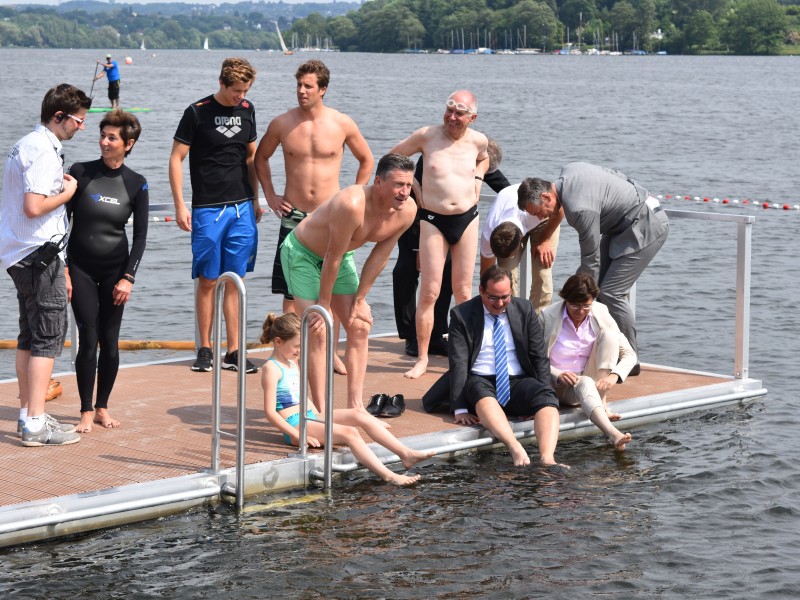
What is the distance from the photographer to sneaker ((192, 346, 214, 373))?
9.24m

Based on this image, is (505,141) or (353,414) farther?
(505,141)

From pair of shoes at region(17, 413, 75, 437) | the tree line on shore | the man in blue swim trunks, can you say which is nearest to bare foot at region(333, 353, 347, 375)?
the man in blue swim trunks

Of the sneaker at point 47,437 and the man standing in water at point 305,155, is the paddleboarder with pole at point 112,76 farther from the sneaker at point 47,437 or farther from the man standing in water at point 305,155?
the sneaker at point 47,437

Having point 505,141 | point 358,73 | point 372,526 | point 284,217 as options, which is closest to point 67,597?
point 372,526

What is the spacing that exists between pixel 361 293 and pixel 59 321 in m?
1.72

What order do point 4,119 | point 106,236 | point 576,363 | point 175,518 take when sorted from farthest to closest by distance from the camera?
point 4,119 < point 576,363 < point 106,236 < point 175,518

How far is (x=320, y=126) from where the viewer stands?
8859 mm

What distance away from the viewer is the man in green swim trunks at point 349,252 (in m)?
7.26

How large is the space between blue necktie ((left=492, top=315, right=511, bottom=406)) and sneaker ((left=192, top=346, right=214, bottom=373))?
7.29 feet

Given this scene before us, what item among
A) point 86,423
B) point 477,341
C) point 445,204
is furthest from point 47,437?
point 445,204

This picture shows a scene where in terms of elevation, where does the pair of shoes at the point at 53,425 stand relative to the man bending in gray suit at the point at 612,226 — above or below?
below

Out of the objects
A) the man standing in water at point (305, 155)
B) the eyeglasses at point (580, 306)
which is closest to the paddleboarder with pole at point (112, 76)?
the man standing in water at point (305, 155)

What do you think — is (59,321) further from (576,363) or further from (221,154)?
(576,363)

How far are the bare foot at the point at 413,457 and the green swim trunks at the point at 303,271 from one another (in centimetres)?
110
